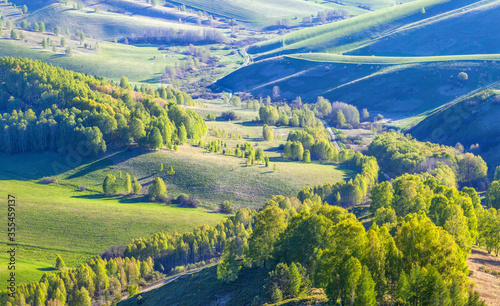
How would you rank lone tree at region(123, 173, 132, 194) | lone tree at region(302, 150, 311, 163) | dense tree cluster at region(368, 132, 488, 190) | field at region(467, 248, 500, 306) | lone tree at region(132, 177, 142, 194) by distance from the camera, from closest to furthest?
field at region(467, 248, 500, 306), lone tree at region(123, 173, 132, 194), lone tree at region(132, 177, 142, 194), dense tree cluster at region(368, 132, 488, 190), lone tree at region(302, 150, 311, 163)

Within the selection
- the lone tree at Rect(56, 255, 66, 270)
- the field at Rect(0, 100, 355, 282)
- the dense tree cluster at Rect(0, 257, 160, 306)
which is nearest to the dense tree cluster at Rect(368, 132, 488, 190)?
the field at Rect(0, 100, 355, 282)

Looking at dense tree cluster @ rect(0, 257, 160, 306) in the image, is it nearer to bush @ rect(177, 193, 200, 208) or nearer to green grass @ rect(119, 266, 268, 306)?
green grass @ rect(119, 266, 268, 306)

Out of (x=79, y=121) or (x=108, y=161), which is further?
(x=79, y=121)

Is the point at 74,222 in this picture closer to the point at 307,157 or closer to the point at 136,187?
the point at 136,187

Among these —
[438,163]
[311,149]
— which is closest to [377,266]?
[438,163]

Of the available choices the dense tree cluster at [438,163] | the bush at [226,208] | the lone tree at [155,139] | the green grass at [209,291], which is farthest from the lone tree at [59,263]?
the dense tree cluster at [438,163]
